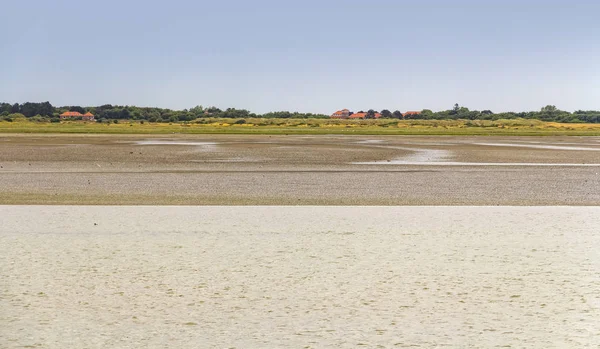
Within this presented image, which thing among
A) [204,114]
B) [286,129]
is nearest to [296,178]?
[286,129]

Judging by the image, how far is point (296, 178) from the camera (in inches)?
906

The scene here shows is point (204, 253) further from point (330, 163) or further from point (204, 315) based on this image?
point (330, 163)

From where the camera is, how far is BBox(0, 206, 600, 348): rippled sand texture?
6348 millimetres

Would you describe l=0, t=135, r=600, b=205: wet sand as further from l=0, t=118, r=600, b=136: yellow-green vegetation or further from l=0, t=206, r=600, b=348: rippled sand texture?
l=0, t=118, r=600, b=136: yellow-green vegetation

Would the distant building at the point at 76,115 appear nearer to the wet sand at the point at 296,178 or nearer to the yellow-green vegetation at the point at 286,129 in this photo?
the yellow-green vegetation at the point at 286,129

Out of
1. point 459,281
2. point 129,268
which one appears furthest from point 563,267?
point 129,268

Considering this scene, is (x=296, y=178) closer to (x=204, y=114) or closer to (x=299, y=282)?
(x=299, y=282)

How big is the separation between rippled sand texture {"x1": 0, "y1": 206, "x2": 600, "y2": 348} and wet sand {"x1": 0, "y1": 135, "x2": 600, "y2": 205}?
3979 mm

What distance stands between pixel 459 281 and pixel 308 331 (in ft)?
8.27

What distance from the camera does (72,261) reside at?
31.1 ft

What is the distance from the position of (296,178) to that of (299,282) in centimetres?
1472

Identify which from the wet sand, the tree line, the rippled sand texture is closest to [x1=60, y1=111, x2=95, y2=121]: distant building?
the tree line

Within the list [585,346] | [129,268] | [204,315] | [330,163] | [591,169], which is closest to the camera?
[585,346]

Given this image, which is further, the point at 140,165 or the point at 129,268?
the point at 140,165
